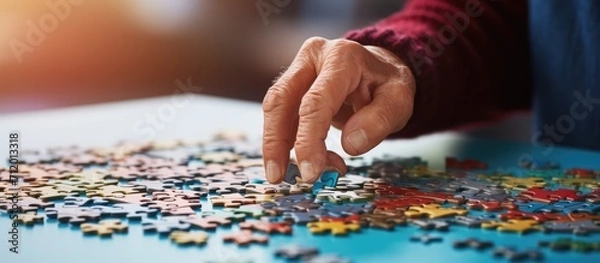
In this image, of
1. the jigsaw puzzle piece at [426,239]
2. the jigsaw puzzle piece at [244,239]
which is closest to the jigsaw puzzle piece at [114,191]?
the jigsaw puzzle piece at [244,239]

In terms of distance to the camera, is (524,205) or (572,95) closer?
(524,205)

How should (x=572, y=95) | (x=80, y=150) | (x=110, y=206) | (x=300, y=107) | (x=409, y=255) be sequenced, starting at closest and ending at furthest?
(x=409, y=255)
(x=110, y=206)
(x=300, y=107)
(x=80, y=150)
(x=572, y=95)

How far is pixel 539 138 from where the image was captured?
2312 mm

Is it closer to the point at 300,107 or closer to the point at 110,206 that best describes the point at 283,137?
the point at 300,107

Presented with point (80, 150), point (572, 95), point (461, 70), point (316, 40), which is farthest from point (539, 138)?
point (80, 150)

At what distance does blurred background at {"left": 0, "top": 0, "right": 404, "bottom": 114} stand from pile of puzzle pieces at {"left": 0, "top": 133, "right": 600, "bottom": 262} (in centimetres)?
293

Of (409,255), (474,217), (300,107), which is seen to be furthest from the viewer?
(300,107)

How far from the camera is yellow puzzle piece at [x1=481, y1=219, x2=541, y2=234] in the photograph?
4.06ft

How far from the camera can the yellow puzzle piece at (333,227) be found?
125 centimetres

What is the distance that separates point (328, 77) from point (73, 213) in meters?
0.53

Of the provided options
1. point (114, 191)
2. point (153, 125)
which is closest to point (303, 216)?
point (114, 191)

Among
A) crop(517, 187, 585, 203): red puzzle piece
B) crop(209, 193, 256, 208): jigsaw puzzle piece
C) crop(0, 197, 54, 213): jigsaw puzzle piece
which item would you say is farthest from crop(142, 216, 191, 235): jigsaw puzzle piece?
crop(517, 187, 585, 203): red puzzle piece

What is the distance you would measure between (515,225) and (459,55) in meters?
0.88

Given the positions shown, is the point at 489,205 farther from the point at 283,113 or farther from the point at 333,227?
the point at 283,113
